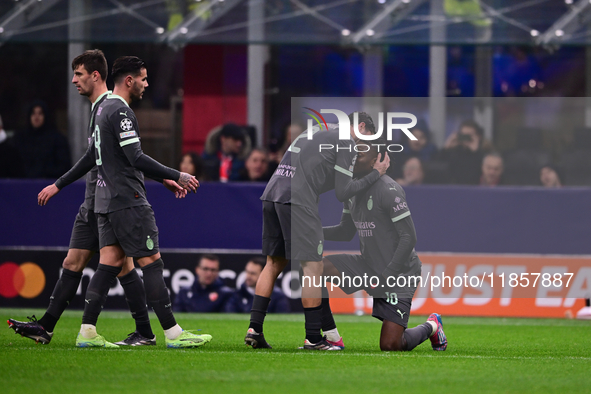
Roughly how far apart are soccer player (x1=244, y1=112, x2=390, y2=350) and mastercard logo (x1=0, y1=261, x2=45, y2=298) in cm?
466

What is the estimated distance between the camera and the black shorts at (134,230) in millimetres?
5781

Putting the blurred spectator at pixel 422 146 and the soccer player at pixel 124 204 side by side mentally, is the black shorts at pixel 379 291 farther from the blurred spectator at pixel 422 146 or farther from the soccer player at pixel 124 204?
the blurred spectator at pixel 422 146

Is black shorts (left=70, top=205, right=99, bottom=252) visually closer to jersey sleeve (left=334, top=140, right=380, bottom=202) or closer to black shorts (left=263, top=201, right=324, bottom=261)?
black shorts (left=263, top=201, right=324, bottom=261)

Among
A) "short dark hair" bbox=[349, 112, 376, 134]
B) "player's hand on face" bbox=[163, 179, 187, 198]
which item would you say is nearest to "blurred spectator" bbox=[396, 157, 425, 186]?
"short dark hair" bbox=[349, 112, 376, 134]

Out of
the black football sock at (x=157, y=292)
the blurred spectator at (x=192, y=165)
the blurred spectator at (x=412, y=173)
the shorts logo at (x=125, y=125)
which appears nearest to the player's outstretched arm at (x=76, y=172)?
the shorts logo at (x=125, y=125)

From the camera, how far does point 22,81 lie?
12.5 meters

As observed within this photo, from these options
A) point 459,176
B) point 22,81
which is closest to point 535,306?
point 459,176

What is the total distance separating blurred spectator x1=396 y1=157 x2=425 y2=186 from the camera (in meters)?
10.2

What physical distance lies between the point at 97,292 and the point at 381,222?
83.6 inches

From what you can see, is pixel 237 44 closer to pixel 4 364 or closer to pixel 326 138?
pixel 326 138

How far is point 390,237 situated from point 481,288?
3.57 m

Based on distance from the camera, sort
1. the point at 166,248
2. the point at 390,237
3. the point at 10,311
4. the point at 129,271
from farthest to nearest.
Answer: the point at 166,248 < the point at 10,311 < the point at 390,237 < the point at 129,271

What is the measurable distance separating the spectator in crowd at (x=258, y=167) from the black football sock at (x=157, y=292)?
16.3 ft

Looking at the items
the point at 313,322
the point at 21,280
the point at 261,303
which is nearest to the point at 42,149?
the point at 21,280
